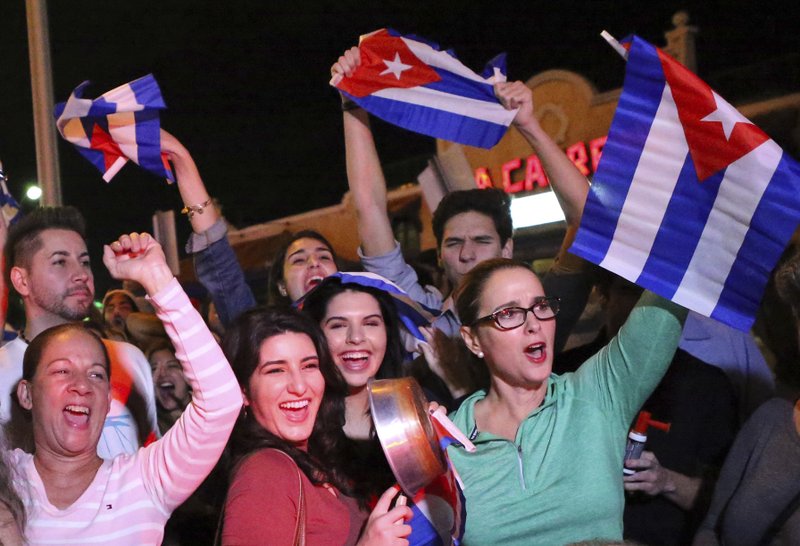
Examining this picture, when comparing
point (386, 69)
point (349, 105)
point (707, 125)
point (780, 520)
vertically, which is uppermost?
point (386, 69)

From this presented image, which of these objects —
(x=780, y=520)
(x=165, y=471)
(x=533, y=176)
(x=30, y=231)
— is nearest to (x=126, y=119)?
(x=30, y=231)

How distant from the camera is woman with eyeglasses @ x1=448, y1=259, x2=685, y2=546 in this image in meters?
2.62

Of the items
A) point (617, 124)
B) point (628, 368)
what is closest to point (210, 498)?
point (628, 368)

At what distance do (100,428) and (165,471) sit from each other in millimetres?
317

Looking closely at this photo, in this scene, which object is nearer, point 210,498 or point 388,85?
point 210,498

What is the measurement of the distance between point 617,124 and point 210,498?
219 centimetres

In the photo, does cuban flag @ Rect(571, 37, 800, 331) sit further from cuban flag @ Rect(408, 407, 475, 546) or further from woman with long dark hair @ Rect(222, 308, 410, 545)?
woman with long dark hair @ Rect(222, 308, 410, 545)

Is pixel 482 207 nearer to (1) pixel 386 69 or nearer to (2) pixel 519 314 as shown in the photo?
(1) pixel 386 69

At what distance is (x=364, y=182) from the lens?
4.11 meters

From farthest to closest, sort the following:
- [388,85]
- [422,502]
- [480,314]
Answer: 1. [388,85]
2. [480,314]
3. [422,502]

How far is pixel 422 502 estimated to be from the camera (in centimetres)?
249

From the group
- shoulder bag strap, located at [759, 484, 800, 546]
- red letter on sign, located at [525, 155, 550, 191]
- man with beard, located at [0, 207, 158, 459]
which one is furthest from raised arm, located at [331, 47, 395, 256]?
red letter on sign, located at [525, 155, 550, 191]

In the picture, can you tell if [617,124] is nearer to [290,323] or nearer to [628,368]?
[628,368]

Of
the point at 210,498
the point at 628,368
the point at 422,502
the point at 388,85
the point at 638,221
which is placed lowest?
the point at 210,498
